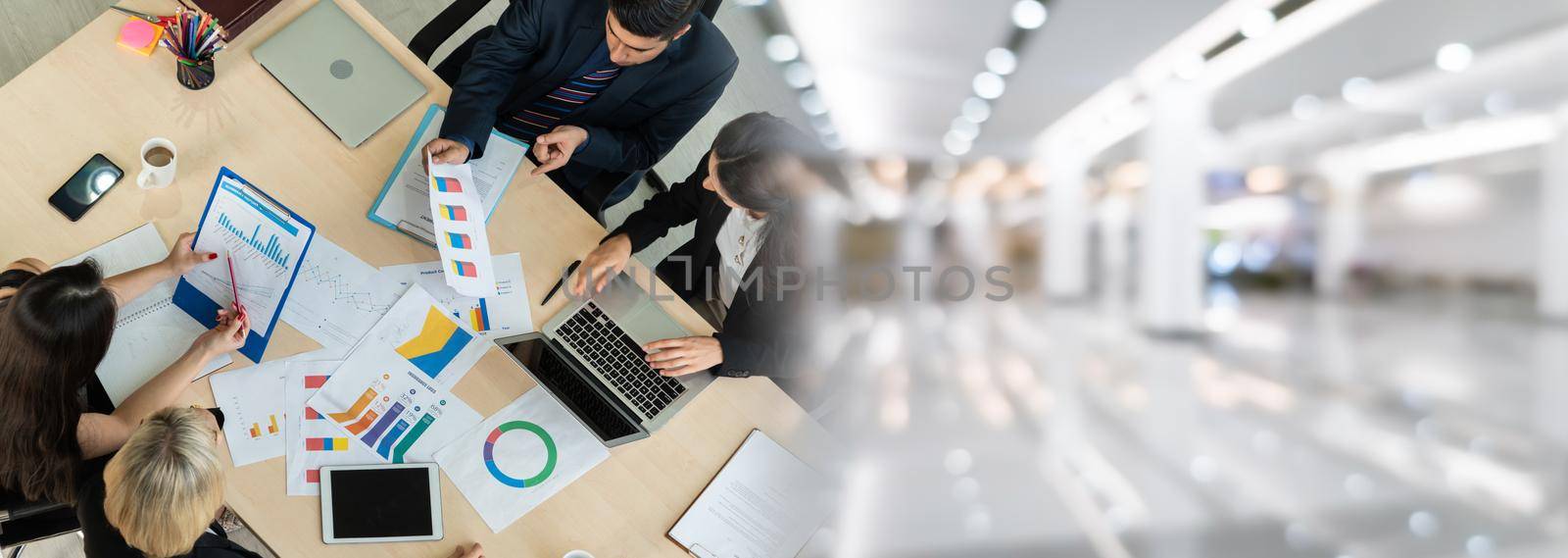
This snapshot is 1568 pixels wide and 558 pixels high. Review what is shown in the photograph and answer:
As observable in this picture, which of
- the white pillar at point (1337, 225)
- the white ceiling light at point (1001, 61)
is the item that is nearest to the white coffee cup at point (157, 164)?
the white ceiling light at point (1001, 61)

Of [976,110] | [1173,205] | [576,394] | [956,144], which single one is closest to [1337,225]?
[1173,205]

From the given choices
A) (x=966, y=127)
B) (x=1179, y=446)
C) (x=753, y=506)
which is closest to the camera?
(x=753, y=506)

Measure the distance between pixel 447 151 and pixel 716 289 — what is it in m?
0.39

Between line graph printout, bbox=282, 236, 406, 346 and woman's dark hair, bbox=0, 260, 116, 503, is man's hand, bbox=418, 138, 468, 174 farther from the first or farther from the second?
woman's dark hair, bbox=0, 260, 116, 503

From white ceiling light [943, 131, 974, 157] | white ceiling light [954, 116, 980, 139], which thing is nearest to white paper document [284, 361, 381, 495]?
white ceiling light [943, 131, 974, 157]

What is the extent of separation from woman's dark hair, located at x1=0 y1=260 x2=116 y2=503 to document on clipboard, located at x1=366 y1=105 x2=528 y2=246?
11.6 inches

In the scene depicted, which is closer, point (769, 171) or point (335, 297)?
point (769, 171)

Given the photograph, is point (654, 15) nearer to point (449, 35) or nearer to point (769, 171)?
point (769, 171)

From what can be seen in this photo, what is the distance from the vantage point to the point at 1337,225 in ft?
11.7

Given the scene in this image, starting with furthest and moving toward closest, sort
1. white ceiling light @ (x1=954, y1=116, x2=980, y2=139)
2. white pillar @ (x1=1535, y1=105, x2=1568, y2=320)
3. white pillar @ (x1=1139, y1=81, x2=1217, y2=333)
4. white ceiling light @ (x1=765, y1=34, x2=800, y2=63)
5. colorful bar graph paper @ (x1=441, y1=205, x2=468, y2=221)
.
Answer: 1. white pillar @ (x1=1535, y1=105, x2=1568, y2=320)
2. white pillar @ (x1=1139, y1=81, x2=1217, y2=333)
3. white ceiling light @ (x1=954, y1=116, x2=980, y2=139)
4. colorful bar graph paper @ (x1=441, y1=205, x2=468, y2=221)
5. white ceiling light @ (x1=765, y1=34, x2=800, y2=63)

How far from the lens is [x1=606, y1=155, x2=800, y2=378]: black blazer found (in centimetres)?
79

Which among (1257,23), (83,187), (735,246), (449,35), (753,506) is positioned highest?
(1257,23)

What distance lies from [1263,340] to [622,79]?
6184 mm

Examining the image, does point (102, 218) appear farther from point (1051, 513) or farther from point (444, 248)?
point (1051, 513)
